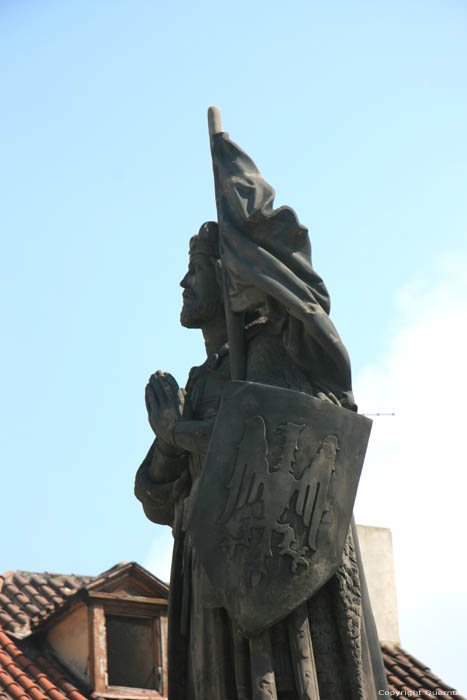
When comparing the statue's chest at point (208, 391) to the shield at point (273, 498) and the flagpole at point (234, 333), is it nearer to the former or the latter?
the flagpole at point (234, 333)

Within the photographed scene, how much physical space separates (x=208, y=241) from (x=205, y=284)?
0.24 m

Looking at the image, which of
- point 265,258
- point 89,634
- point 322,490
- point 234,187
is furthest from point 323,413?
point 89,634

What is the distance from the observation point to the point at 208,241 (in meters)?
8.27

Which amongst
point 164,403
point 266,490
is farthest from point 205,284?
point 266,490

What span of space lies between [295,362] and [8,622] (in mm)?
14384

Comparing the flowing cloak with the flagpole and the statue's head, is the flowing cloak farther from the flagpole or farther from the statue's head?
the statue's head

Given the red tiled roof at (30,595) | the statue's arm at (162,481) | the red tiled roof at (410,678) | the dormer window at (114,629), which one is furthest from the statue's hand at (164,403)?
the red tiled roof at (410,678)

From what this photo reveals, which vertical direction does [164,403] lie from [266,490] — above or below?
above

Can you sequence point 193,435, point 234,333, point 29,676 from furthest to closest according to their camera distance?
1. point 29,676
2. point 234,333
3. point 193,435

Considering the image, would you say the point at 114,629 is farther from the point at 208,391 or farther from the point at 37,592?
the point at 208,391

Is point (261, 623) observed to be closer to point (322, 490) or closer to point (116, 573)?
point (322, 490)

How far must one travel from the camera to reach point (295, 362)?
7574 mm

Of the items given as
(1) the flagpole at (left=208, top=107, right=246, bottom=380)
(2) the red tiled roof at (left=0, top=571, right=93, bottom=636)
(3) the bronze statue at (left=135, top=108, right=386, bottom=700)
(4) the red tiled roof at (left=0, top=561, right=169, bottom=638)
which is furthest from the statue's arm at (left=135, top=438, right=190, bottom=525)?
(2) the red tiled roof at (left=0, top=571, right=93, bottom=636)

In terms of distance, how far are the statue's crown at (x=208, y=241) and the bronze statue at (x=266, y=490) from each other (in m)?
0.26
